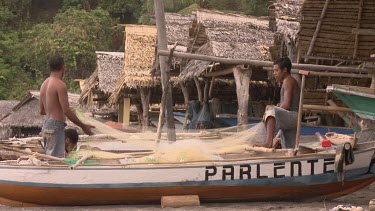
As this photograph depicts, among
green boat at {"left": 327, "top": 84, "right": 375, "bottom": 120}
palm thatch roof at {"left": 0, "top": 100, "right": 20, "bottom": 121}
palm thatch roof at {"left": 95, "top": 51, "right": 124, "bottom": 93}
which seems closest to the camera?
green boat at {"left": 327, "top": 84, "right": 375, "bottom": 120}

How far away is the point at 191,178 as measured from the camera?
7.34 meters

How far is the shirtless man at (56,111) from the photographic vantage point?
7.71 meters

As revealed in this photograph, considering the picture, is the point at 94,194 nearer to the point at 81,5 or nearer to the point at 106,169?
the point at 106,169

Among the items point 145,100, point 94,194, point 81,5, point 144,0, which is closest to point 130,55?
point 145,100

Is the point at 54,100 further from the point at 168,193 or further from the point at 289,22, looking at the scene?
the point at 289,22

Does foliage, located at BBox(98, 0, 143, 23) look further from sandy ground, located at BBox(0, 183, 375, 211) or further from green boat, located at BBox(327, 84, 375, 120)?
sandy ground, located at BBox(0, 183, 375, 211)

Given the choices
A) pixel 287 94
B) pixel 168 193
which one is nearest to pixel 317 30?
pixel 287 94

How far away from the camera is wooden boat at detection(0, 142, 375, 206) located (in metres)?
7.28

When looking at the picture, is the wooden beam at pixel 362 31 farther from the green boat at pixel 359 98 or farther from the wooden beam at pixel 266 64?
the green boat at pixel 359 98

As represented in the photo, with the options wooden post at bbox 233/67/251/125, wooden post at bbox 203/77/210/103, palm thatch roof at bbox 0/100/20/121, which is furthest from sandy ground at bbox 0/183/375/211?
palm thatch roof at bbox 0/100/20/121

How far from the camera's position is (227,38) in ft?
43.0

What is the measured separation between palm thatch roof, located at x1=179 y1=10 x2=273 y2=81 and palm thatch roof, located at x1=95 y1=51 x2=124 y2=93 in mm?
4354

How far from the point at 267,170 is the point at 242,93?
5066mm

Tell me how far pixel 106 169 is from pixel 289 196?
2.10 meters
